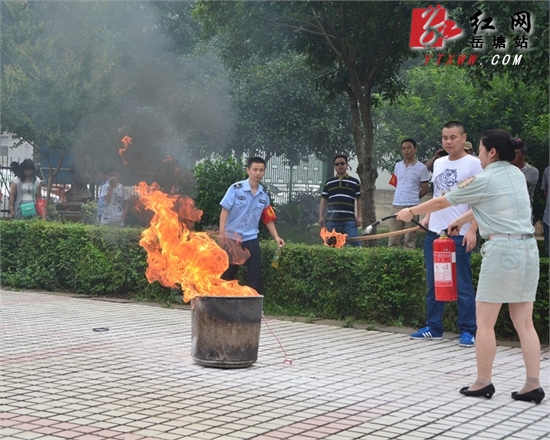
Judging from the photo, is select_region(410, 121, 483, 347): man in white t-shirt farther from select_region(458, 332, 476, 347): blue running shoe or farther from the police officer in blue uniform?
the police officer in blue uniform

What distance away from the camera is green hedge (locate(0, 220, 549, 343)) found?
9.34 m

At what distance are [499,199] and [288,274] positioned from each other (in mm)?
4410

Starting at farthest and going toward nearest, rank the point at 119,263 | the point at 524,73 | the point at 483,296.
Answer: the point at 119,263
the point at 524,73
the point at 483,296

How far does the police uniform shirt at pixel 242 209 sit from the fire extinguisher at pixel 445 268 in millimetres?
2186

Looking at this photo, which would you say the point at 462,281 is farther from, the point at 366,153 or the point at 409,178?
the point at 366,153

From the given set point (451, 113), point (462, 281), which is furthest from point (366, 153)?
point (451, 113)

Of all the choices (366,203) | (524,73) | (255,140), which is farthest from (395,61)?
(255,140)

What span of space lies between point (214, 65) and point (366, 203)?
1376 cm

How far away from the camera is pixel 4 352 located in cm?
755

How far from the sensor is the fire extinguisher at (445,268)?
802 cm

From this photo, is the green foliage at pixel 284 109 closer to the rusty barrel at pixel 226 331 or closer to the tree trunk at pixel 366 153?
A: the tree trunk at pixel 366 153

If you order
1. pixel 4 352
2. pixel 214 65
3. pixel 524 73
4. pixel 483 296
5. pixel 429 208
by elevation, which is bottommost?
pixel 4 352

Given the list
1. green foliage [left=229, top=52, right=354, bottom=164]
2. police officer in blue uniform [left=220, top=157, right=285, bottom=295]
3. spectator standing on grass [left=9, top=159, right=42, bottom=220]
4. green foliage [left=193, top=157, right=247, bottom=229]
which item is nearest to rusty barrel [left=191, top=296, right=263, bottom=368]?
police officer in blue uniform [left=220, top=157, right=285, bottom=295]

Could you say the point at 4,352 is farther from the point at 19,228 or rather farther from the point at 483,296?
the point at 19,228
